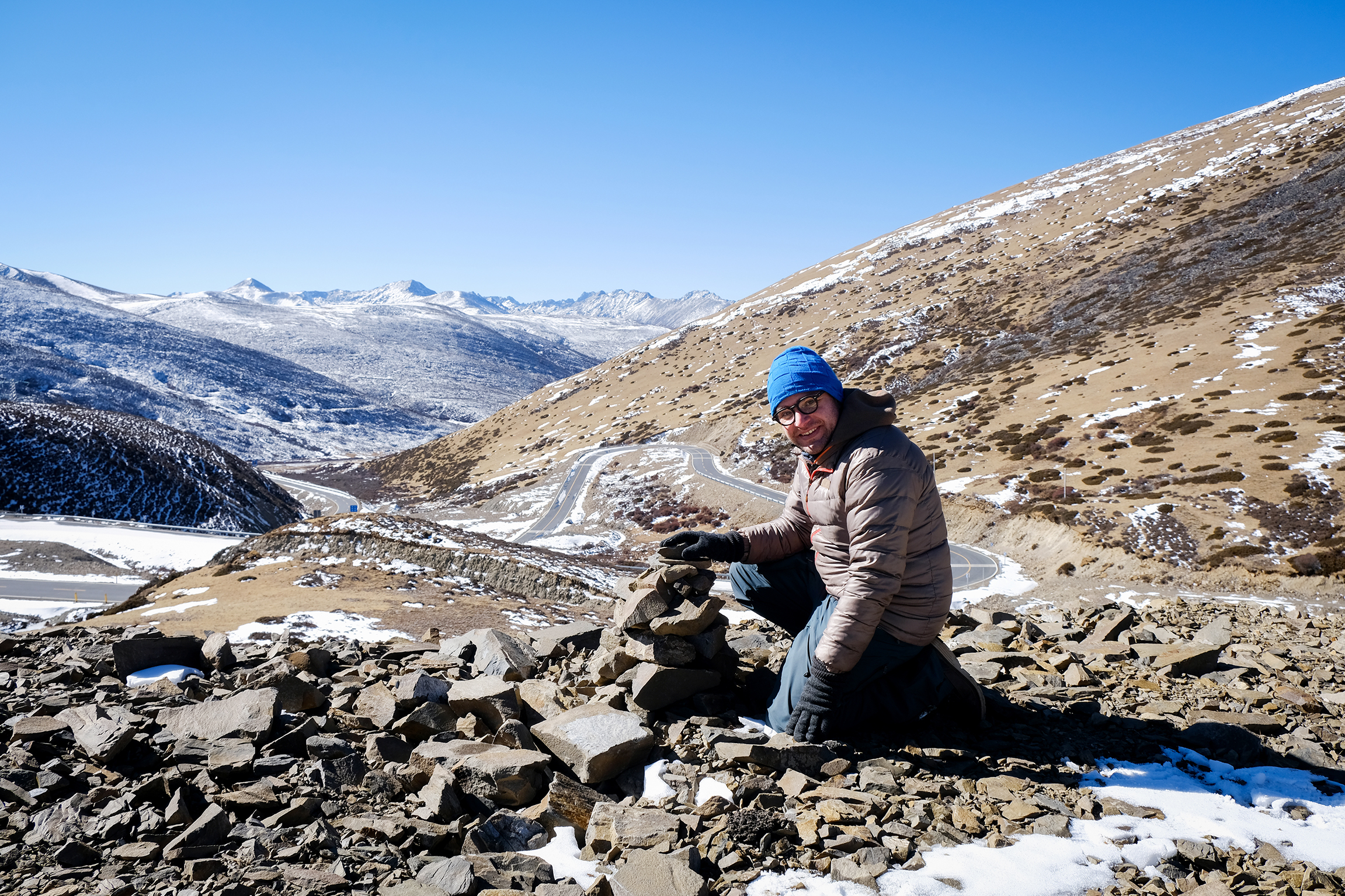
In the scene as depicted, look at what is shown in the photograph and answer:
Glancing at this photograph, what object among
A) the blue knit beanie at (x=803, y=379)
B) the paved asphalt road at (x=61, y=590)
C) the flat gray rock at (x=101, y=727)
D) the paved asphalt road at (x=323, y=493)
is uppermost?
the blue knit beanie at (x=803, y=379)

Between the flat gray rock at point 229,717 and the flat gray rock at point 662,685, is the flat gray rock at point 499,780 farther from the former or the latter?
the flat gray rock at point 229,717

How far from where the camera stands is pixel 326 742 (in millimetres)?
5910

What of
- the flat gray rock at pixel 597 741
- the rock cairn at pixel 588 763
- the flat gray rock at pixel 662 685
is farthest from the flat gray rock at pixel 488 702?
the flat gray rock at pixel 662 685

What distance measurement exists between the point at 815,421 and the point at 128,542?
43.8 metres

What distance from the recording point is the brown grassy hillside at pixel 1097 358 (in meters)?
28.3

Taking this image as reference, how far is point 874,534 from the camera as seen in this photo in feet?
17.1

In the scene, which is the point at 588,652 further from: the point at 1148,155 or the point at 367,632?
the point at 1148,155

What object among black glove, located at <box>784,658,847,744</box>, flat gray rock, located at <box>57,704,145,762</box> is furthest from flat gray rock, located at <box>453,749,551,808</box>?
flat gray rock, located at <box>57,704,145,762</box>

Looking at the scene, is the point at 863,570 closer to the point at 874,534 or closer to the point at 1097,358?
the point at 874,534

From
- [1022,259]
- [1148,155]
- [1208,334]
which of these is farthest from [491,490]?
[1148,155]

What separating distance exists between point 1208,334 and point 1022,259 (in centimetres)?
4408

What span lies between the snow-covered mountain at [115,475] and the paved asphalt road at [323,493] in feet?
35.2

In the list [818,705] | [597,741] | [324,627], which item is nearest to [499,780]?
[597,741]

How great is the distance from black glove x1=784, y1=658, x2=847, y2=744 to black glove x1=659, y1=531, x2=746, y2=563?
1337 millimetres
